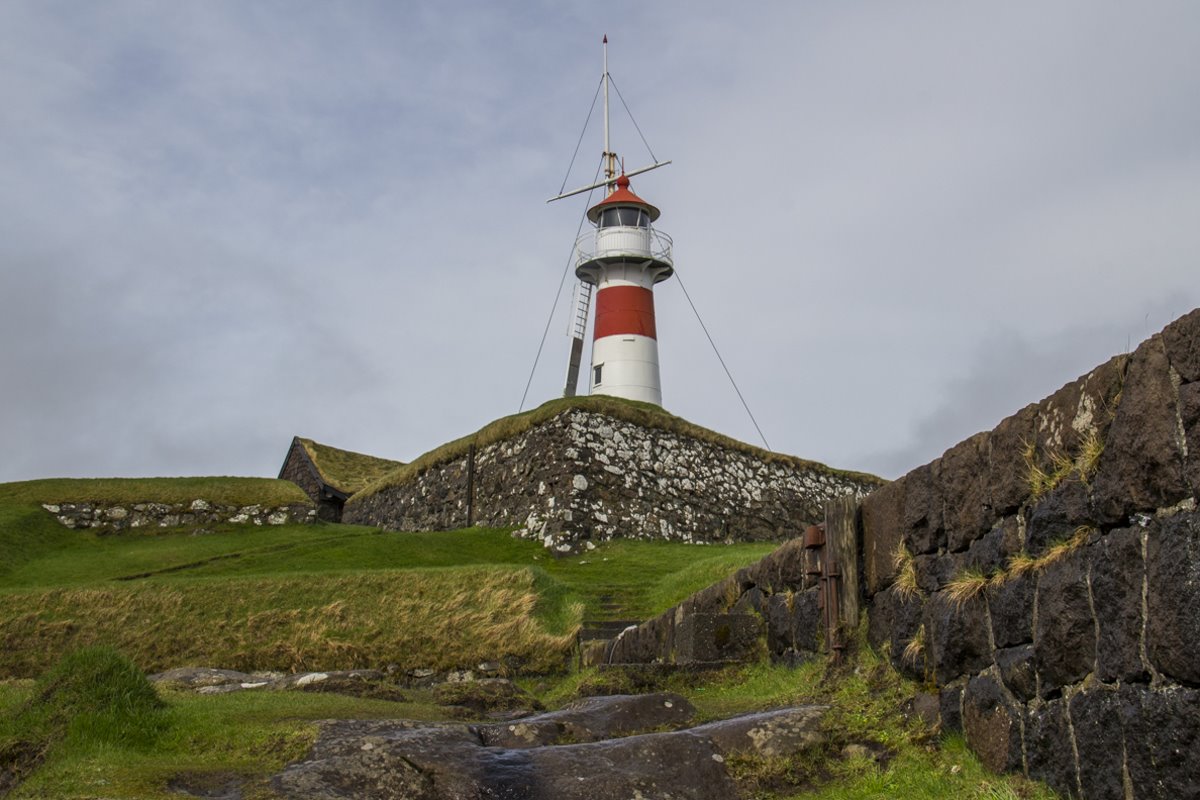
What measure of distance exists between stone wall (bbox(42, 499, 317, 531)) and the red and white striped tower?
1083 cm

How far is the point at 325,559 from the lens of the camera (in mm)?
27656

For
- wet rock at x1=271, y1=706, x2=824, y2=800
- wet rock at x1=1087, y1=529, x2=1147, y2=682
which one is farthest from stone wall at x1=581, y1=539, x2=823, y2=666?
wet rock at x1=1087, y1=529, x2=1147, y2=682

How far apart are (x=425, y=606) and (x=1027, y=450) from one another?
15.9m

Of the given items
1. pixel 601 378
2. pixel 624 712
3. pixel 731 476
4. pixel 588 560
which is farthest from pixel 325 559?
pixel 624 712

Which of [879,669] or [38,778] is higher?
[879,669]

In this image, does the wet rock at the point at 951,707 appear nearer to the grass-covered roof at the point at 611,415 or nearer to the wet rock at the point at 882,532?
the wet rock at the point at 882,532

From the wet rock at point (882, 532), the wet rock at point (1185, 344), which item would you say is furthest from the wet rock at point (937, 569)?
the wet rock at point (1185, 344)

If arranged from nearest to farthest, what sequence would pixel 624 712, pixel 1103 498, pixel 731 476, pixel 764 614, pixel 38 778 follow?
pixel 1103 498 → pixel 38 778 → pixel 624 712 → pixel 764 614 → pixel 731 476

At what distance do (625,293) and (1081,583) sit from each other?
3543cm

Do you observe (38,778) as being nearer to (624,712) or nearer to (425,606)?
(624,712)

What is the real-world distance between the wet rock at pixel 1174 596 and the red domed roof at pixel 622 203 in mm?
37631

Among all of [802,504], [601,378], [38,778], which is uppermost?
[601,378]

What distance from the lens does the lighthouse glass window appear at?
137 ft

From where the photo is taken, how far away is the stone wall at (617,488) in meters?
30.8
